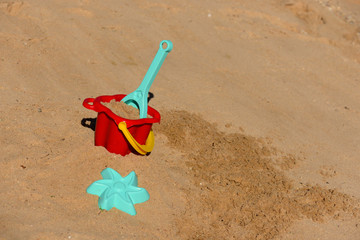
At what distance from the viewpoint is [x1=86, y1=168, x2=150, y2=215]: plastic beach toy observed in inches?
106

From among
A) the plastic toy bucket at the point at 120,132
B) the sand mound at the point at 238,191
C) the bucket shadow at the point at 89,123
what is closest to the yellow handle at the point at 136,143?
the plastic toy bucket at the point at 120,132

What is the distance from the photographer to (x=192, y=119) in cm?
404

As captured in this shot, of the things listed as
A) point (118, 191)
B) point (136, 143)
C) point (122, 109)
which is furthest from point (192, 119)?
point (118, 191)

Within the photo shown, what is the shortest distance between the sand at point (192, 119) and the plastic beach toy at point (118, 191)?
48 mm

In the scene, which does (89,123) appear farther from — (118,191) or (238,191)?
(238,191)

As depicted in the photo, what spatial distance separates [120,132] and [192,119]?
3.93 feet

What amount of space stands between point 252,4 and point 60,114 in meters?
4.26

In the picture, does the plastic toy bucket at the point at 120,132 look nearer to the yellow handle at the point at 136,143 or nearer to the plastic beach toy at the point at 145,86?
the yellow handle at the point at 136,143

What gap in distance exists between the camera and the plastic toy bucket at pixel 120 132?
2900 mm

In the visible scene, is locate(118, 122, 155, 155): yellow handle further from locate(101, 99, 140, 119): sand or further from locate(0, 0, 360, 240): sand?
locate(101, 99, 140, 119): sand

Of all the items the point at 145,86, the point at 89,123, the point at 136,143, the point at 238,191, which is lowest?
the point at 89,123

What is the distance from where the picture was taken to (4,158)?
9.50ft

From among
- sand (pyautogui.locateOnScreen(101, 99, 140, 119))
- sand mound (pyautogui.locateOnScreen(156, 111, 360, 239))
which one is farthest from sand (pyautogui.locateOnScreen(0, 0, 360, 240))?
sand (pyautogui.locateOnScreen(101, 99, 140, 119))

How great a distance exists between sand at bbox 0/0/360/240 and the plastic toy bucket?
0.08 metres
